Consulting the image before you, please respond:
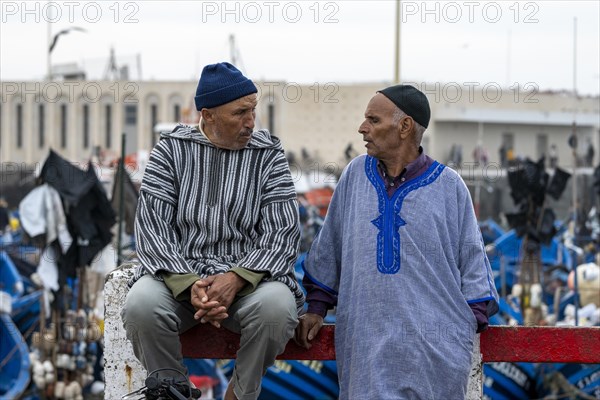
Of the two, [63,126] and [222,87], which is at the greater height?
[63,126]

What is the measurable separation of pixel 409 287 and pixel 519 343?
63cm

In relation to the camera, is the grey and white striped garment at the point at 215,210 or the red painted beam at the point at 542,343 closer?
the grey and white striped garment at the point at 215,210

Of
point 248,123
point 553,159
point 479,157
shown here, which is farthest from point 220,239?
point 479,157

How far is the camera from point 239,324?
13.6ft

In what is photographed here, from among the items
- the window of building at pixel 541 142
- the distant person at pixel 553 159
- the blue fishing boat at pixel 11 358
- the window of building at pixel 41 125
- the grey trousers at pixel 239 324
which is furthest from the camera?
the window of building at pixel 41 125

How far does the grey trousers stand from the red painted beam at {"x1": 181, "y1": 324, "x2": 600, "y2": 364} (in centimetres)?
28

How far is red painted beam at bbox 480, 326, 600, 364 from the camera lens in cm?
443

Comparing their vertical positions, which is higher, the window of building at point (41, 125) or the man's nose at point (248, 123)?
the window of building at point (41, 125)

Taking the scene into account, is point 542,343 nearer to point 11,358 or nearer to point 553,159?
point 11,358

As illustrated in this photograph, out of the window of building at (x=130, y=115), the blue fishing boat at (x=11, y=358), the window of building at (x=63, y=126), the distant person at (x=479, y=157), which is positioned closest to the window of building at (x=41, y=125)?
the window of building at (x=63, y=126)

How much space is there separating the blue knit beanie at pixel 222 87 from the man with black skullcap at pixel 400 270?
0.50 meters

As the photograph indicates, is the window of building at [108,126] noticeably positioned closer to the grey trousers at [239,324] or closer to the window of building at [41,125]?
the window of building at [41,125]

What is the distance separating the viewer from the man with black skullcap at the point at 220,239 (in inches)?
158

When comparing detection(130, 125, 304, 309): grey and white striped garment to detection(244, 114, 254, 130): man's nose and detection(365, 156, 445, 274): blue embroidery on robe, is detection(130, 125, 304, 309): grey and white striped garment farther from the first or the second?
detection(365, 156, 445, 274): blue embroidery on robe
